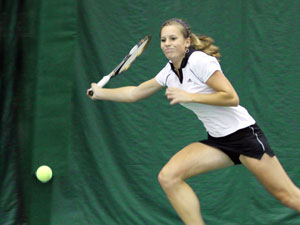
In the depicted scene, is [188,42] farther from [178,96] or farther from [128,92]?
[128,92]

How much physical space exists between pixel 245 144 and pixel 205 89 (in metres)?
0.42

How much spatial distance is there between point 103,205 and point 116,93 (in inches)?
45.5

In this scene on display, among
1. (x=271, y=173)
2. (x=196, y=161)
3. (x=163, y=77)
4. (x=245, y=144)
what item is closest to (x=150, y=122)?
(x=163, y=77)

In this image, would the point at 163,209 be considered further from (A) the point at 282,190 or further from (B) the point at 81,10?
(B) the point at 81,10

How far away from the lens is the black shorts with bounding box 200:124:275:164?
11.6ft

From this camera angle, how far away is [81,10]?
15.0ft

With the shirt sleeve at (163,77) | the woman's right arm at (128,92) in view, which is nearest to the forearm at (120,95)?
the woman's right arm at (128,92)

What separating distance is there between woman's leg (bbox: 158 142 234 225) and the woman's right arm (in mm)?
507

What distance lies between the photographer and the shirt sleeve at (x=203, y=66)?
337 centimetres

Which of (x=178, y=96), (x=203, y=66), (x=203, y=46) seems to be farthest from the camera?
(x=203, y=46)

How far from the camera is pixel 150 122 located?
467cm

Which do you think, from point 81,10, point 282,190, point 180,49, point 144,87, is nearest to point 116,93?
point 144,87

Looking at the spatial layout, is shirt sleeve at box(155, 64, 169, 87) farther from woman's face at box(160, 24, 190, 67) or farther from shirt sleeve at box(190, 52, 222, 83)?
→ shirt sleeve at box(190, 52, 222, 83)

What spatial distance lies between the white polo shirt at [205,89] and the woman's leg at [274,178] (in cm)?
23
